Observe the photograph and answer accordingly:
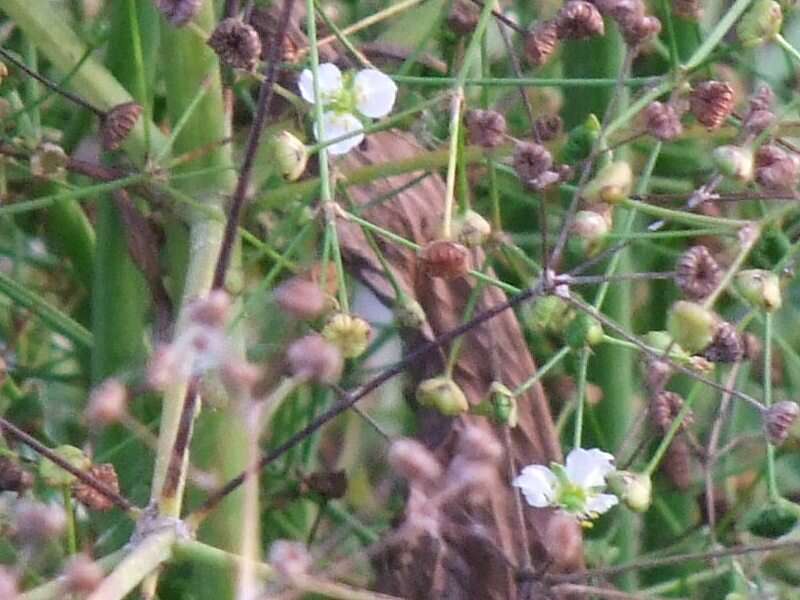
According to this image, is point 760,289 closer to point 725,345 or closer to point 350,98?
point 725,345

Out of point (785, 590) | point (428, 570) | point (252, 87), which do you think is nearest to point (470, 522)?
point (428, 570)

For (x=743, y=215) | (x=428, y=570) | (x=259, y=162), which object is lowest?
(x=428, y=570)

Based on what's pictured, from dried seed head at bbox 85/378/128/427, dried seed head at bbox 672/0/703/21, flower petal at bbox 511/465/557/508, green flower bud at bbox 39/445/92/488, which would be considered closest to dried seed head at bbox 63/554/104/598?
dried seed head at bbox 85/378/128/427

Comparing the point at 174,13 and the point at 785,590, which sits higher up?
the point at 174,13

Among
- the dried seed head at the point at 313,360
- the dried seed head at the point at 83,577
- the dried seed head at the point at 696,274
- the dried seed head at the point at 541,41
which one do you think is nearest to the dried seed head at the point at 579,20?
the dried seed head at the point at 541,41

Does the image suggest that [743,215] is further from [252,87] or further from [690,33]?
[252,87]

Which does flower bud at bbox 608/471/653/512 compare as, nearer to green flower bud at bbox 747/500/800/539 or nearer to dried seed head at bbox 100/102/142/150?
green flower bud at bbox 747/500/800/539
